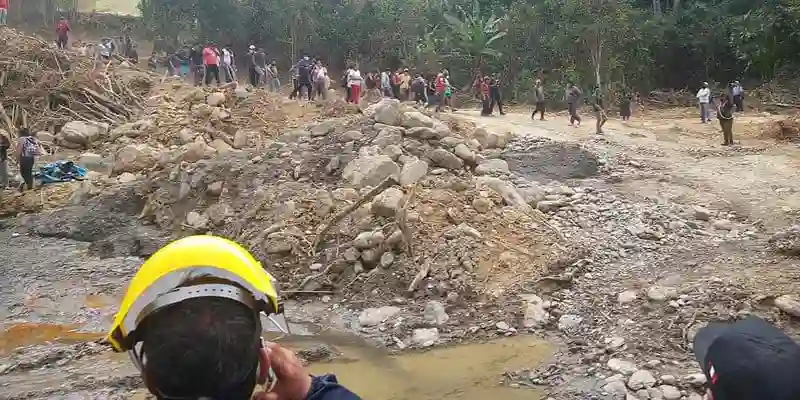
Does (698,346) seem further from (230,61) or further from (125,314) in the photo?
(230,61)

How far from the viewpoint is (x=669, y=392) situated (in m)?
4.81

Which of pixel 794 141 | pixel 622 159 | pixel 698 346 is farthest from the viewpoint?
pixel 794 141

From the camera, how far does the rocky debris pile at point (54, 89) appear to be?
14.7 metres

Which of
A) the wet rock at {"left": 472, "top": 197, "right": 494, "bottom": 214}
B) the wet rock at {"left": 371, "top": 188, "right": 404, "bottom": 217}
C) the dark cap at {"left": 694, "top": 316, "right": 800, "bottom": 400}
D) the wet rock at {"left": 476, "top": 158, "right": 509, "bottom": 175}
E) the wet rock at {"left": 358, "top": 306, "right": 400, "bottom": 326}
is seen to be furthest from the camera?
the wet rock at {"left": 476, "top": 158, "right": 509, "bottom": 175}

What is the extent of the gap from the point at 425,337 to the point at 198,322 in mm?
4928

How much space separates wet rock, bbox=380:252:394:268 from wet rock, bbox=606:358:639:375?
2.36 metres

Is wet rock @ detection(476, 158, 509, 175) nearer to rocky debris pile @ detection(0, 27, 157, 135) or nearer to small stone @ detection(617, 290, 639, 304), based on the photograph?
small stone @ detection(617, 290, 639, 304)

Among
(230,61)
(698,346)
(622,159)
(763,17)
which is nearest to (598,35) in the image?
(763,17)

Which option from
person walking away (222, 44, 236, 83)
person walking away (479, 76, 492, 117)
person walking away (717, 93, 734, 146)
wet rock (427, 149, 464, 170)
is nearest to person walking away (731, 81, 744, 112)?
person walking away (717, 93, 734, 146)

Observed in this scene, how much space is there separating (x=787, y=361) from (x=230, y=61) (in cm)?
1916

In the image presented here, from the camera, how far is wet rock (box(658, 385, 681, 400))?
15.6ft

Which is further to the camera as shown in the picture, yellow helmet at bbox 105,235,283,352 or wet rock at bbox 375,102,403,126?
wet rock at bbox 375,102,403,126

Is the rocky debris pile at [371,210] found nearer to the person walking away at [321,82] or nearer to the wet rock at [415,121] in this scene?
the wet rock at [415,121]

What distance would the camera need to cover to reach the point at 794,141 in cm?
1291
